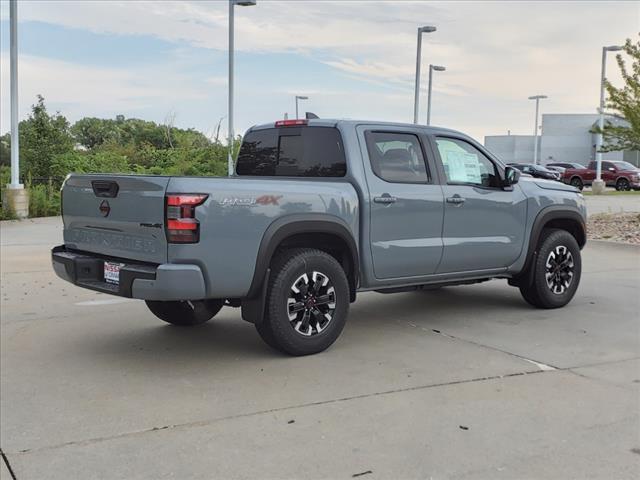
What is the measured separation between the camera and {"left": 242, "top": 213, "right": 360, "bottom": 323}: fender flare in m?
4.98

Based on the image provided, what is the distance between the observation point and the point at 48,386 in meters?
4.72

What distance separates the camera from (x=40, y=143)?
21.6 metres

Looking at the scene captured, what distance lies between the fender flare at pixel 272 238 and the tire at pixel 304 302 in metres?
0.08

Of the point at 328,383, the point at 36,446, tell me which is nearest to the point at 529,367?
the point at 328,383

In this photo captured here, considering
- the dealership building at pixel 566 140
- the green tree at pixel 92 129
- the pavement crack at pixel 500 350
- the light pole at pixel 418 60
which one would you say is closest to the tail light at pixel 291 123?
the pavement crack at pixel 500 350

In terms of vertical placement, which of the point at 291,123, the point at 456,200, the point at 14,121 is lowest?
the point at 456,200

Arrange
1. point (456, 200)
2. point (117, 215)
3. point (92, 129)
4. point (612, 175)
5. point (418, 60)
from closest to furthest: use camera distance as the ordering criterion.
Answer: point (117, 215), point (456, 200), point (418, 60), point (612, 175), point (92, 129)

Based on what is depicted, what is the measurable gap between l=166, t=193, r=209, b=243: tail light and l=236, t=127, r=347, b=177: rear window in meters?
1.53

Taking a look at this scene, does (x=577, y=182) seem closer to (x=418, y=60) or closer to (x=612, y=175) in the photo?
(x=612, y=175)

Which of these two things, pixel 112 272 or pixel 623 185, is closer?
pixel 112 272

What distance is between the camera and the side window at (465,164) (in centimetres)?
641

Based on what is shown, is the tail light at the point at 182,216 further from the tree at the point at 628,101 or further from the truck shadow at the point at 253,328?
the tree at the point at 628,101

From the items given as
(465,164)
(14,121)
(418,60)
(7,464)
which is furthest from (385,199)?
(418,60)

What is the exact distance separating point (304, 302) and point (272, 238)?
2.01 feet
